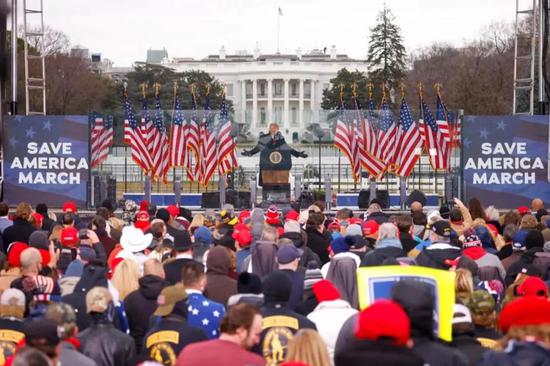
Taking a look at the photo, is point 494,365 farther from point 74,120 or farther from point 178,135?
point 178,135

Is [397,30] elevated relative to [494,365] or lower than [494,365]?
elevated

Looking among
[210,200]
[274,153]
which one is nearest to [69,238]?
[210,200]

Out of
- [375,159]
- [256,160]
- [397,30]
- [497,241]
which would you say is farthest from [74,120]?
[397,30]

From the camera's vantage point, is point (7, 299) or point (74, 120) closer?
point (7, 299)

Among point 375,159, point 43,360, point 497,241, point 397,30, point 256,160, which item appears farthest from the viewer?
point 397,30

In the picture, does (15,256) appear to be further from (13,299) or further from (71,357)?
(71,357)

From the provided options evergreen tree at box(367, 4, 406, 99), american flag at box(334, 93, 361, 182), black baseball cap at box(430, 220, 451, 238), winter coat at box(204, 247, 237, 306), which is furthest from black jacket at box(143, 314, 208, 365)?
evergreen tree at box(367, 4, 406, 99)

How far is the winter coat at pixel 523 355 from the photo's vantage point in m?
6.47

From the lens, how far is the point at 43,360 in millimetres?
6062

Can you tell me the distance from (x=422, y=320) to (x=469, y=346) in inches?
58.5

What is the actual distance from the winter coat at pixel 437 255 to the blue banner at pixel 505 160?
16260 mm

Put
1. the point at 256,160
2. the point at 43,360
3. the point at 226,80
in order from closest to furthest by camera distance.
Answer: the point at 43,360 < the point at 256,160 < the point at 226,80

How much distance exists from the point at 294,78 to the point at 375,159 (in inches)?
4301

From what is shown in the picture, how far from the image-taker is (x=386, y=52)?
107875 millimetres
